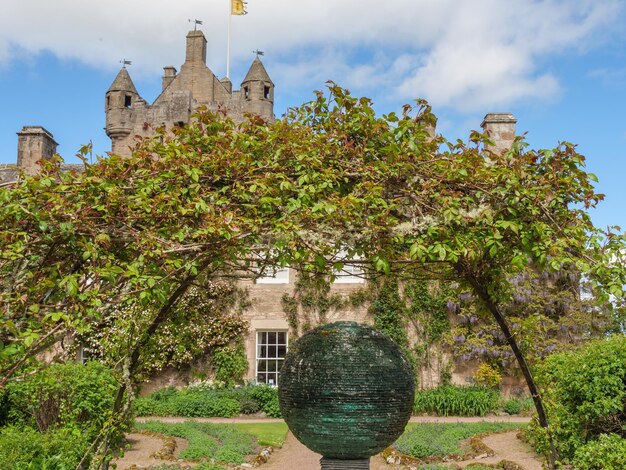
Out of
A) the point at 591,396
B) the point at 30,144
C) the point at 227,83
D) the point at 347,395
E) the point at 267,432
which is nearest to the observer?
the point at 347,395

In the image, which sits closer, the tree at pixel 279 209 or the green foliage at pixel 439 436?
the tree at pixel 279 209

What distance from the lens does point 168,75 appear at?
20203 millimetres

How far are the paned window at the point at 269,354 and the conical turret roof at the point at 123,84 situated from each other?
8640 millimetres

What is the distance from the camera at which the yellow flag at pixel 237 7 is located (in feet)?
72.2

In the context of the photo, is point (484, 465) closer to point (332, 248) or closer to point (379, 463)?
point (379, 463)

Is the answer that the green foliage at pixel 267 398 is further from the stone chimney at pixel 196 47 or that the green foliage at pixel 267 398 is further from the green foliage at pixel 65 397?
the stone chimney at pixel 196 47

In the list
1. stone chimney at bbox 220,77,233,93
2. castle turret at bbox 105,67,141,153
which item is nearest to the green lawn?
castle turret at bbox 105,67,141,153

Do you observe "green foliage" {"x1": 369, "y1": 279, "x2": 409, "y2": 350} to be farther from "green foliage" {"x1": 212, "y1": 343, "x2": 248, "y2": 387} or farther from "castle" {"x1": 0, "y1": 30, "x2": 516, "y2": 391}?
"green foliage" {"x1": 212, "y1": 343, "x2": 248, "y2": 387}

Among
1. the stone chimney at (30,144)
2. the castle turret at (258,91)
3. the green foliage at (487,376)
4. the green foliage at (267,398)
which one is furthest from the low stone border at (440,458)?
the stone chimney at (30,144)

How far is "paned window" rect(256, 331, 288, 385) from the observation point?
599 inches

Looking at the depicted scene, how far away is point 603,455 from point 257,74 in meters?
15.0

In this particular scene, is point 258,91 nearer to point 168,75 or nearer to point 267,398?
point 168,75

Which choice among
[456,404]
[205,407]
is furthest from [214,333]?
[456,404]

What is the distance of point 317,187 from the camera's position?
4062mm
